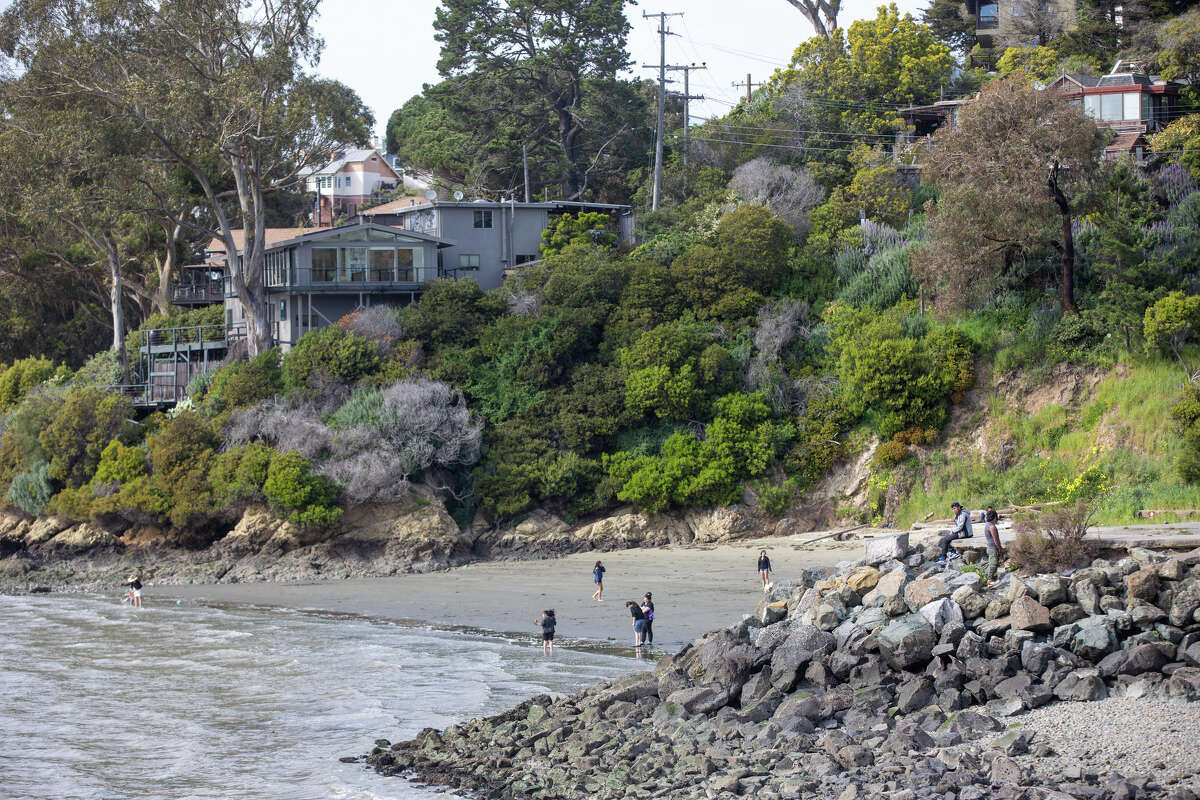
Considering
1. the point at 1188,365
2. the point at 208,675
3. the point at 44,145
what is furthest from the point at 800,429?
the point at 44,145

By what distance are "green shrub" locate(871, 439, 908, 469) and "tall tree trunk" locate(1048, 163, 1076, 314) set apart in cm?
612

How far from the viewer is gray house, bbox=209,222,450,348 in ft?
148

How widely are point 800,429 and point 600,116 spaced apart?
23912 mm

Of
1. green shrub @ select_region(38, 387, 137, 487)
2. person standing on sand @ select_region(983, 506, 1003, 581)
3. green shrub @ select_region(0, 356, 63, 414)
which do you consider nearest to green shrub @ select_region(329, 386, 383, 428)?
green shrub @ select_region(38, 387, 137, 487)

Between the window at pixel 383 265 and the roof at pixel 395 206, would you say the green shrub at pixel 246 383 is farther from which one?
the roof at pixel 395 206

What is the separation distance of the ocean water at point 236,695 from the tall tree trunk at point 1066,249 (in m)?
18.9

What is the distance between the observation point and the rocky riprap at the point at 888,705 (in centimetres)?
1453

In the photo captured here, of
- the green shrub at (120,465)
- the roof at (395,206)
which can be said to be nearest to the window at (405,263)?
the roof at (395,206)

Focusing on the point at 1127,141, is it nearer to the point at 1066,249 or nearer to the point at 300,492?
the point at 1066,249

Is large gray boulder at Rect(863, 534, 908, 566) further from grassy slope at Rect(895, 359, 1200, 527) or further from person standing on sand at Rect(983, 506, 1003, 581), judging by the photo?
grassy slope at Rect(895, 359, 1200, 527)

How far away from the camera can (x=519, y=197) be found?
5684cm

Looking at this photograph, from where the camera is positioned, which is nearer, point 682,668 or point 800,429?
point 682,668

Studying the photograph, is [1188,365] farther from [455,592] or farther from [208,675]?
[208,675]

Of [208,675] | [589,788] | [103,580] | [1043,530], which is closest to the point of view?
[589,788]
